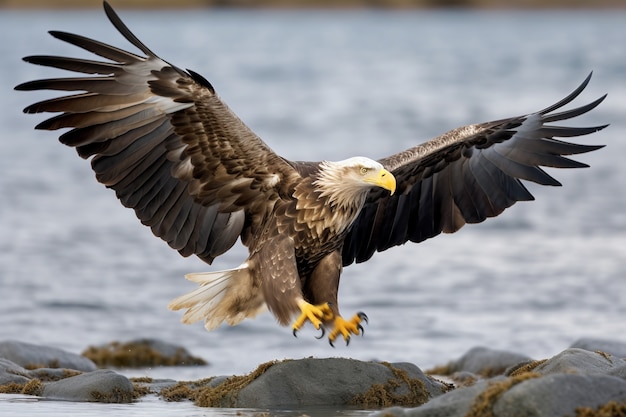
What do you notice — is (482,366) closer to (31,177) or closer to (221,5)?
(31,177)

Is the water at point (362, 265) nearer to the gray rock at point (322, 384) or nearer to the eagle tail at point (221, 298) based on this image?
the gray rock at point (322, 384)

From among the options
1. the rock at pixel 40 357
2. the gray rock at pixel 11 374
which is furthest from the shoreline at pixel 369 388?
the rock at pixel 40 357

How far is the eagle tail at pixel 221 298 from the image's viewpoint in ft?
21.5

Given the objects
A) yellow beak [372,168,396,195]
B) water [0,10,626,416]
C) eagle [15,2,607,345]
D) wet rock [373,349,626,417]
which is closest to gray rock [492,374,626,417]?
wet rock [373,349,626,417]

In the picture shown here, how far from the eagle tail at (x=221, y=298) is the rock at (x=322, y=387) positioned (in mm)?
693

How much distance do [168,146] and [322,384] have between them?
1521 mm

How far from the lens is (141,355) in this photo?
833 centimetres

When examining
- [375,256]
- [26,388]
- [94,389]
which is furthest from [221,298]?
[375,256]

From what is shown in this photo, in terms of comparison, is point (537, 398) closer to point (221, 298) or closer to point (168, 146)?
point (221, 298)

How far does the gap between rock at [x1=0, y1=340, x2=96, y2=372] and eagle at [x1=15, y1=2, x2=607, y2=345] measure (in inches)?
51.1

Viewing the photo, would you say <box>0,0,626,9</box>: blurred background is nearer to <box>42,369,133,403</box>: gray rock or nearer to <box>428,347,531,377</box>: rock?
<box>428,347,531,377</box>: rock

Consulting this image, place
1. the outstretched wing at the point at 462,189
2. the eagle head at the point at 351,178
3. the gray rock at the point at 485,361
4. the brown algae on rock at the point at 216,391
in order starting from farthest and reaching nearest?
1. the gray rock at the point at 485,361
2. the outstretched wing at the point at 462,189
3. the eagle head at the point at 351,178
4. the brown algae on rock at the point at 216,391

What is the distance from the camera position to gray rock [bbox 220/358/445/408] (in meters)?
5.74

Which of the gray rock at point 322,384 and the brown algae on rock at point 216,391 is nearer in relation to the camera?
the gray rock at point 322,384
